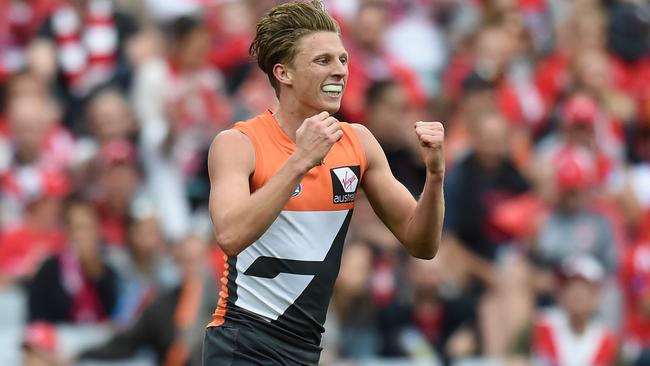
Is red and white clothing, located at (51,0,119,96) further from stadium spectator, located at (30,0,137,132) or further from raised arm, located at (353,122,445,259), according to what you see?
raised arm, located at (353,122,445,259)

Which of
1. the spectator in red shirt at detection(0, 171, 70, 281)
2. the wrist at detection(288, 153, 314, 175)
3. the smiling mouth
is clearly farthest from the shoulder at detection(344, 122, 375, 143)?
the spectator in red shirt at detection(0, 171, 70, 281)

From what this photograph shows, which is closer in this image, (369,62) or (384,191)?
(384,191)

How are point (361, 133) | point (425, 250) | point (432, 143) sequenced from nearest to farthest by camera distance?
point (432, 143), point (425, 250), point (361, 133)

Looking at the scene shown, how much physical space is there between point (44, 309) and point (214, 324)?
4177 millimetres

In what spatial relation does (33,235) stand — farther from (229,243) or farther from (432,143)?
(432,143)

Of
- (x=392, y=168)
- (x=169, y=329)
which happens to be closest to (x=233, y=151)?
(x=169, y=329)

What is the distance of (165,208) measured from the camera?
1012cm

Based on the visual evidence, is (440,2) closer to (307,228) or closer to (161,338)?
(161,338)

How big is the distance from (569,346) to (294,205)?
15.6ft

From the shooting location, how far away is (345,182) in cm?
511

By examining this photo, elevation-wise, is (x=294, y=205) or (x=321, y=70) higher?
(x=321, y=70)

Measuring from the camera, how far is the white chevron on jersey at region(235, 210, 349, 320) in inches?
196

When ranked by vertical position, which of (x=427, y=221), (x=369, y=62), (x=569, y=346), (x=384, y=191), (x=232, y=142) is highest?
(x=369, y=62)

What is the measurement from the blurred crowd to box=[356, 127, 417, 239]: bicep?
253 centimetres
